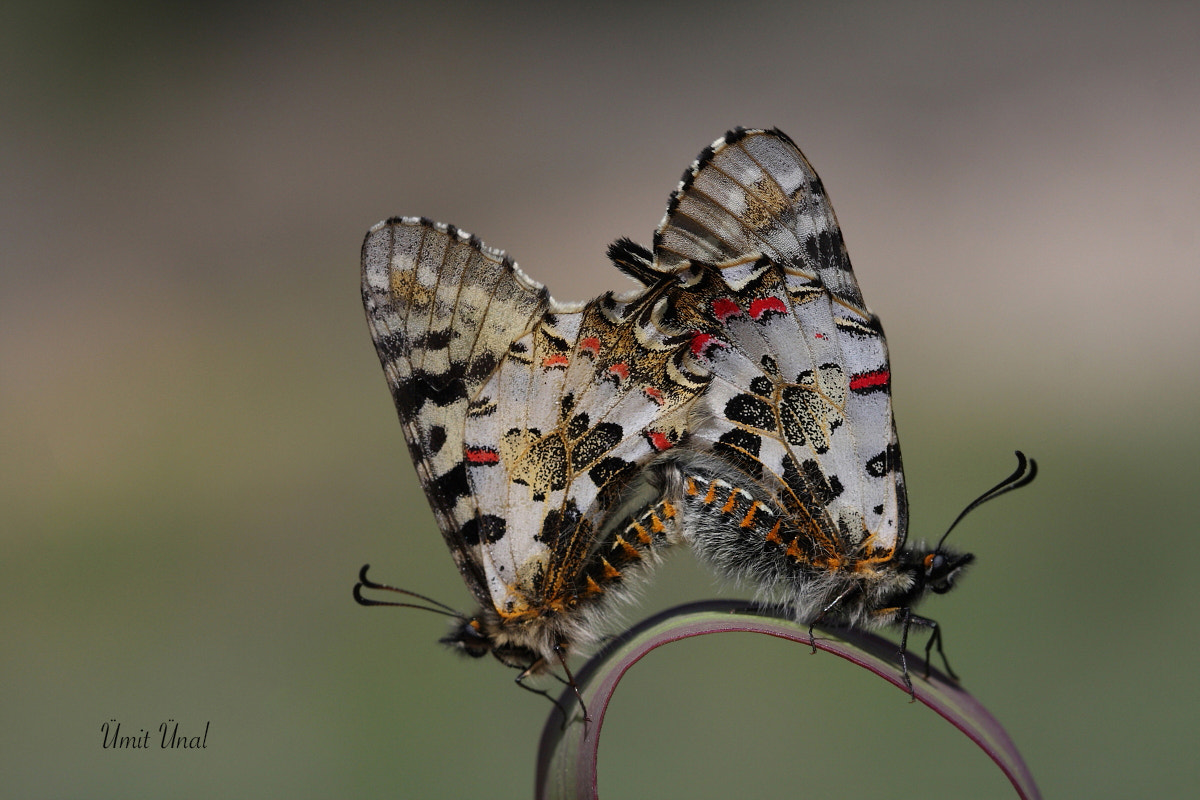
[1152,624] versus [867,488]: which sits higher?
[867,488]

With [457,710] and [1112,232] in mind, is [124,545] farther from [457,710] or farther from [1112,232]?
[1112,232]

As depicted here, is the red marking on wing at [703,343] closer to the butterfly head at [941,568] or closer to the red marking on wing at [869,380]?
the red marking on wing at [869,380]

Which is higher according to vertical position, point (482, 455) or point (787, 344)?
point (787, 344)

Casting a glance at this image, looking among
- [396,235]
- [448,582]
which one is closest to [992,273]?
[448,582]
